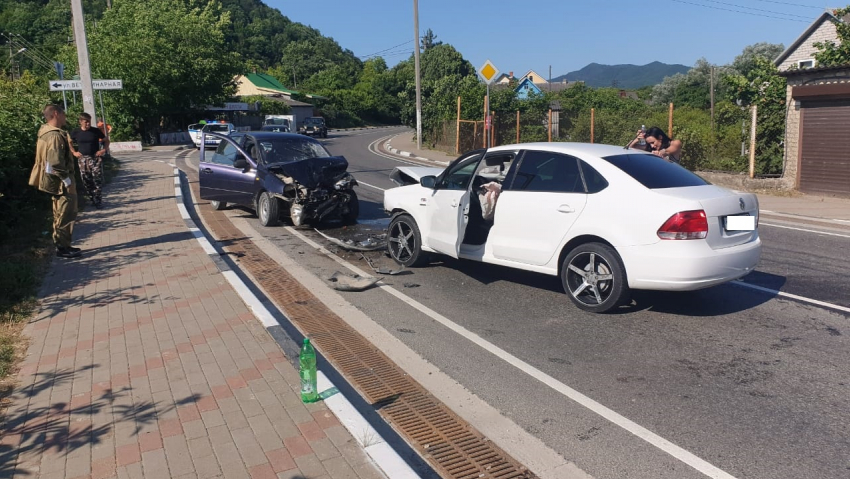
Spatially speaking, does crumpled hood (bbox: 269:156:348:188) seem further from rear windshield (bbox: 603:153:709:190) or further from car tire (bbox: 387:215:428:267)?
rear windshield (bbox: 603:153:709:190)

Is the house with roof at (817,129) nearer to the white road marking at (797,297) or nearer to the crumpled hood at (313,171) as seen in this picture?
the white road marking at (797,297)

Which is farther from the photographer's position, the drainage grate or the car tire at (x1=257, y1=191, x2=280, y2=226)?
the car tire at (x1=257, y1=191, x2=280, y2=226)

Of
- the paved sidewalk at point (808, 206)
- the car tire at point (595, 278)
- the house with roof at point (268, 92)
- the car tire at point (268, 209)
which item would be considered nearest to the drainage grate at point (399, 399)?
the car tire at point (595, 278)

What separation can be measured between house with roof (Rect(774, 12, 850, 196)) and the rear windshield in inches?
424

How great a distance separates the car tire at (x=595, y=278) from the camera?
6242mm

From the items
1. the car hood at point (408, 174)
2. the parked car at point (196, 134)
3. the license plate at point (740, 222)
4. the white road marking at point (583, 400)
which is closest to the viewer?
the white road marking at point (583, 400)

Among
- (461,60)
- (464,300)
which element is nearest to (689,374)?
(464,300)

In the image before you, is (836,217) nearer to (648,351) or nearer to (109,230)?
(648,351)

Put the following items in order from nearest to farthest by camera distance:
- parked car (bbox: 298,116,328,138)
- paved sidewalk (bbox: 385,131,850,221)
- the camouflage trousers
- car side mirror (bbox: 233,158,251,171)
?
car side mirror (bbox: 233,158,251,171)
the camouflage trousers
paved sidewalk (bbox: 385,131,850,221)
parked car (bbox: 298,116,328,138)

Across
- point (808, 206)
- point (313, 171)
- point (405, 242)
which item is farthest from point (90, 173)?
→ point (808, 206)

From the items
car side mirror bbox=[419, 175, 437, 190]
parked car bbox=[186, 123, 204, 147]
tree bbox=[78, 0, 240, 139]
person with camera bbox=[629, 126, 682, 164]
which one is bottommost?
car side mirror bbox=[419, 175, 437, 190]

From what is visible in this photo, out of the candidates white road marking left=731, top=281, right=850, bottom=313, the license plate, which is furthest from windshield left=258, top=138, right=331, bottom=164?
the license plate

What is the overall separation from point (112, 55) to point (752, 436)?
41605 millimetres

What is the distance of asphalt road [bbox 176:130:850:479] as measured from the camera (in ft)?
13.1
